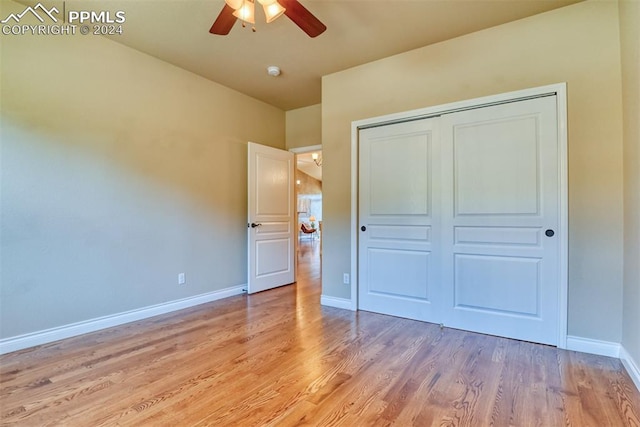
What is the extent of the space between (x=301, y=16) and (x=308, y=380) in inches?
92.9

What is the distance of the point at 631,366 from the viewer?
6.57ft

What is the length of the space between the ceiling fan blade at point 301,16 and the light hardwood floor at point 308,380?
236cm

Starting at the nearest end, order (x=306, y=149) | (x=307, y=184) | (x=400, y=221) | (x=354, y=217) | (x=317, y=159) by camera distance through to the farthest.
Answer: (x=400, y=221)
(x=354, y=217)
(x=306, y=149)
(x=317, y=159)
(x=307, y=184)

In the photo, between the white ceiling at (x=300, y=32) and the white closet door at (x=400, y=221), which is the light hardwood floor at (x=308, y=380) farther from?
the white ceiling at (x=300, y=32)

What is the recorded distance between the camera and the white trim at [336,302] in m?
3.50

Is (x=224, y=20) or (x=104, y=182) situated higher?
(x=224, y=20)

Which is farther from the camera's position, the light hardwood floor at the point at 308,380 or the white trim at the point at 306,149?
the white trim at the point at 306,149

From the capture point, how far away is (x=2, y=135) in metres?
2.34

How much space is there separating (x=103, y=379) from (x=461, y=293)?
2867mm

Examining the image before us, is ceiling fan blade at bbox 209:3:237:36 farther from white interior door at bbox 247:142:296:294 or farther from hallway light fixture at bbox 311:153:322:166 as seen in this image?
hallway light fixture at bbox 311:153:322:166

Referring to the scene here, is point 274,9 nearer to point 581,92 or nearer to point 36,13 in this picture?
point 36,13

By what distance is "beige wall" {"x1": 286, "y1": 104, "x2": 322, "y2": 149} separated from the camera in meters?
4.66

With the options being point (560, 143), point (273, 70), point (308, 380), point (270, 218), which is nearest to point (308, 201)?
point (270, 218)

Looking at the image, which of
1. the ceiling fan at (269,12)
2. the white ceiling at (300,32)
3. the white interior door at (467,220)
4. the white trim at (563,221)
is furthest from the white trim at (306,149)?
the white trim at (563,221)
